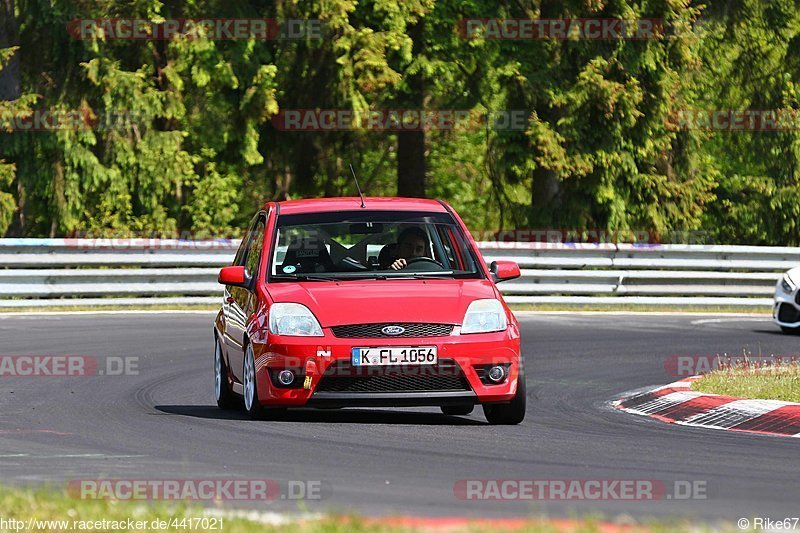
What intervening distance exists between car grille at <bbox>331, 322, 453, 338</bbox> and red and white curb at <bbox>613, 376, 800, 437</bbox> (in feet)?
6.34

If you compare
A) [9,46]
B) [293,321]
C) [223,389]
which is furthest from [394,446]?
[9,46]

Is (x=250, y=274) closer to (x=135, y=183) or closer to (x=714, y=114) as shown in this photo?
(x=135, y=183)

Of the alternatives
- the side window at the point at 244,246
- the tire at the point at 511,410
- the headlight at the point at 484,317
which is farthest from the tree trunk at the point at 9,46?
the tire at the point at 511,410

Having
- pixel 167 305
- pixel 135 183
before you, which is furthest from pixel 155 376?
pixel 135 183

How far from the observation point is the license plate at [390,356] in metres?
10.1

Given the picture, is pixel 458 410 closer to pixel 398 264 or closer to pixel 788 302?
pixel 398 264

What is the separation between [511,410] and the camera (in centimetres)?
1051

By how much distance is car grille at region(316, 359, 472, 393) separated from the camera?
10109 millimetres

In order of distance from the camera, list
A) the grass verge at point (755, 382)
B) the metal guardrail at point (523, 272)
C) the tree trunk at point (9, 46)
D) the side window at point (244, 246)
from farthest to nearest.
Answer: the tree trunk at point (9, 46), the metal guardrail at point (523, 272), the side window at point (244, 246), the grass verge at point (755, 382)

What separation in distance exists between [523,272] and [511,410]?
46.3ft

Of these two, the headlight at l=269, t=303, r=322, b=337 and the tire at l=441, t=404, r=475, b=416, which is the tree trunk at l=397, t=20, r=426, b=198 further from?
the headlight at l=269, t=303, r=322, b=337

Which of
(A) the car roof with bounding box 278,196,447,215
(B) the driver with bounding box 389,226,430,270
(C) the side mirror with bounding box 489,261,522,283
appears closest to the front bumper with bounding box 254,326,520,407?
(C) the side mirror with bounding box 489,261,522,283

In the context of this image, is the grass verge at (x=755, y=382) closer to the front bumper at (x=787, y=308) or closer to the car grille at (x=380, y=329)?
the car grille at (x=380, y=329)

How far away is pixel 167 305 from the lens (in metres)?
23.3
